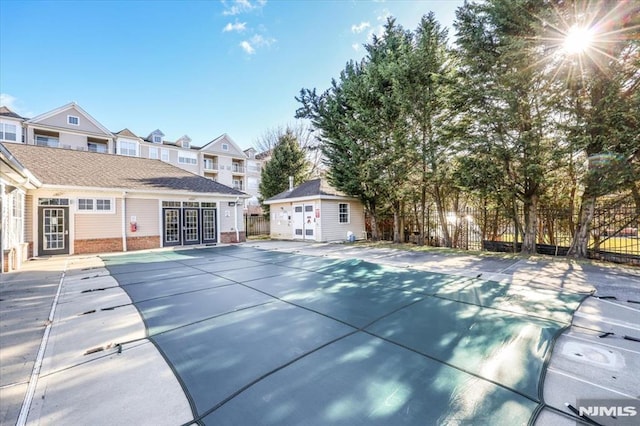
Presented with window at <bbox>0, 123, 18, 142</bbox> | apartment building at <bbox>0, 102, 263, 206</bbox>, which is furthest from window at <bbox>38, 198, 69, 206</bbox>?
window at <bbox>0, 123, 18, 142</bbox>

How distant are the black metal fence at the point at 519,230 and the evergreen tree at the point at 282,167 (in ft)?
25.2

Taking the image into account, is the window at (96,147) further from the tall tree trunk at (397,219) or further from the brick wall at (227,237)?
the tall tree trunk at (397,219)

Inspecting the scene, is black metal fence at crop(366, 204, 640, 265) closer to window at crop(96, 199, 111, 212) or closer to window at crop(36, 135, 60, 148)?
window at crop(96, 199, 111, 212)

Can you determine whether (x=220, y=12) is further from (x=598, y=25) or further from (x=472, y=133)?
(x=598, y=25)

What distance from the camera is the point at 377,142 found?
43.9 feet

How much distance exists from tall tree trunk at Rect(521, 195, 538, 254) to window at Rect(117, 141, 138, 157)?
94.8 feet

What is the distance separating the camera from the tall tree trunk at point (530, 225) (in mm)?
9531

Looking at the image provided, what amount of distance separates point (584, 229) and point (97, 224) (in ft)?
60.3

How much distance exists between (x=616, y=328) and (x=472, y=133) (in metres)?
8.12

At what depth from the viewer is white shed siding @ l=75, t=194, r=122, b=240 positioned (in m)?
11.2

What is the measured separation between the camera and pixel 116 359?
2.88 metres

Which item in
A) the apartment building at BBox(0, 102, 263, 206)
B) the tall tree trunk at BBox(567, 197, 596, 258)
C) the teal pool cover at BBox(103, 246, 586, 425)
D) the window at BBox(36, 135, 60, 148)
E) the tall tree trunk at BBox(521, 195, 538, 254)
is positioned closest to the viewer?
the teal pool cover at BBox(103, 246, 586, 425)

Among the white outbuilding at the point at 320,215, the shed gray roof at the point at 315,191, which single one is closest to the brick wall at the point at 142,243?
the white outbuilding at the point at 320,215

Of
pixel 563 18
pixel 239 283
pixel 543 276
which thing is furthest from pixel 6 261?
pixel 563 18
